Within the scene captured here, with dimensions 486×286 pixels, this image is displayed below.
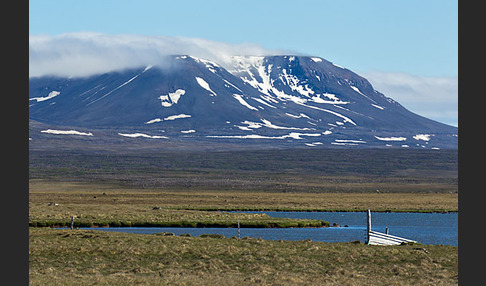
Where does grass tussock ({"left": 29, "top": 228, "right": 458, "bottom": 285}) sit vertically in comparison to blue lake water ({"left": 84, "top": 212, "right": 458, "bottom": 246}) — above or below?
above

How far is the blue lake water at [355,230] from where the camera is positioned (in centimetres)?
5211

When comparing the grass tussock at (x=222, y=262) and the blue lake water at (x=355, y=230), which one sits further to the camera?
the blue lake water at (x=355, y=230)

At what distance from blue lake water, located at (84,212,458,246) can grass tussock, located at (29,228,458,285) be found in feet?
44.5

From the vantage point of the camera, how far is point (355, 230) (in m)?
59.0

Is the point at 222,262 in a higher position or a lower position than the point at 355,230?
higher

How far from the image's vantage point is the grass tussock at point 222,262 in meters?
27.9

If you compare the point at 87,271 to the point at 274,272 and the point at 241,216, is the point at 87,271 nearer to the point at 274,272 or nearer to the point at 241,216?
the point at 274,272

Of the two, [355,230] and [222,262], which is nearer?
[222,262]

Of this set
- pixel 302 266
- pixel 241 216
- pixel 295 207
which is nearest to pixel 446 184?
pixel 295 207

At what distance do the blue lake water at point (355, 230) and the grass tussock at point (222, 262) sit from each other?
44.5ft

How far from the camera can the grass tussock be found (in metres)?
27.9

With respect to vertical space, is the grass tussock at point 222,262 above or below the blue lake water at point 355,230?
above

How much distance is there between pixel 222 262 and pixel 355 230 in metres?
28.7

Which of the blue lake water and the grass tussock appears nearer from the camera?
the grass tussock
